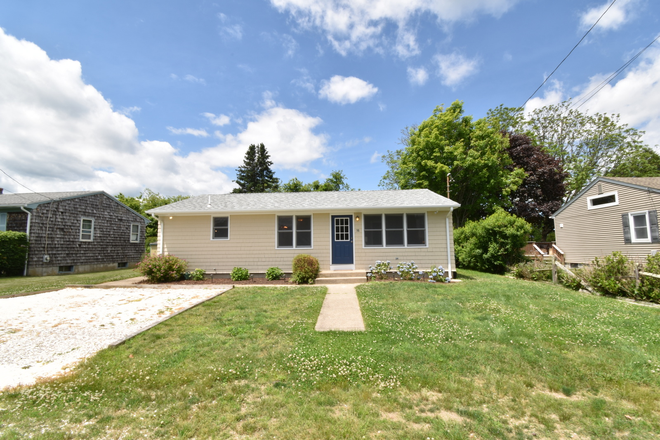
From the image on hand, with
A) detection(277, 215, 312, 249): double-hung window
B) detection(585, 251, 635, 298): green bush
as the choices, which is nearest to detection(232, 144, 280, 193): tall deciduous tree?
detection(277, 215, 312, 249): double-hung window

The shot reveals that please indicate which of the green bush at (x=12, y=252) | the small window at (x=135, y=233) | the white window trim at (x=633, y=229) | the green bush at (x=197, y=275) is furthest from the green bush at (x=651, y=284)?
the small window at (x=135, y=233)

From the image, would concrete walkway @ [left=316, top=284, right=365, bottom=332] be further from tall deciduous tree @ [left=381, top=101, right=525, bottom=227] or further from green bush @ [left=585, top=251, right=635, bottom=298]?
tall deciduous tree @ [left=381, top=101, right=525, bottom=227]

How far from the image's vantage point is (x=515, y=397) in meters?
2.71

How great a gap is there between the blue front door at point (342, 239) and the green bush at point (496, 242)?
658cm

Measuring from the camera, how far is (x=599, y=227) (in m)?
13.8

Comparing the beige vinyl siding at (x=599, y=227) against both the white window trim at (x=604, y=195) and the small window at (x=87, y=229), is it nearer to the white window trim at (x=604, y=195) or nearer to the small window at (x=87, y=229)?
the white window trim at (x=604, y=195)

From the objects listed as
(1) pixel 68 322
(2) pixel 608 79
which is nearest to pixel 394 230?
(2) pixel 608 79

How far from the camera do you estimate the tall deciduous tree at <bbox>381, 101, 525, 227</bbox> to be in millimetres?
20500

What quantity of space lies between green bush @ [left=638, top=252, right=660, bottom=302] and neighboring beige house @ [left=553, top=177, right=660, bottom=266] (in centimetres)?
632

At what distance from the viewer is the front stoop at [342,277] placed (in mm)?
9906

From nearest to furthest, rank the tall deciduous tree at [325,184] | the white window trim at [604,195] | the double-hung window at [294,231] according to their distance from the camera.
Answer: the double-hung window at [294,231] → the white window trim at [604,195] → the tall deciduous tree at [325,184]

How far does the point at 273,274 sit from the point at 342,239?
2989mm

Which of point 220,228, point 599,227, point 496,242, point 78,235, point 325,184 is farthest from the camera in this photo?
point 325,184

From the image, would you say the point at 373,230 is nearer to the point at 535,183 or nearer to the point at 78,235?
the point at 78,235
